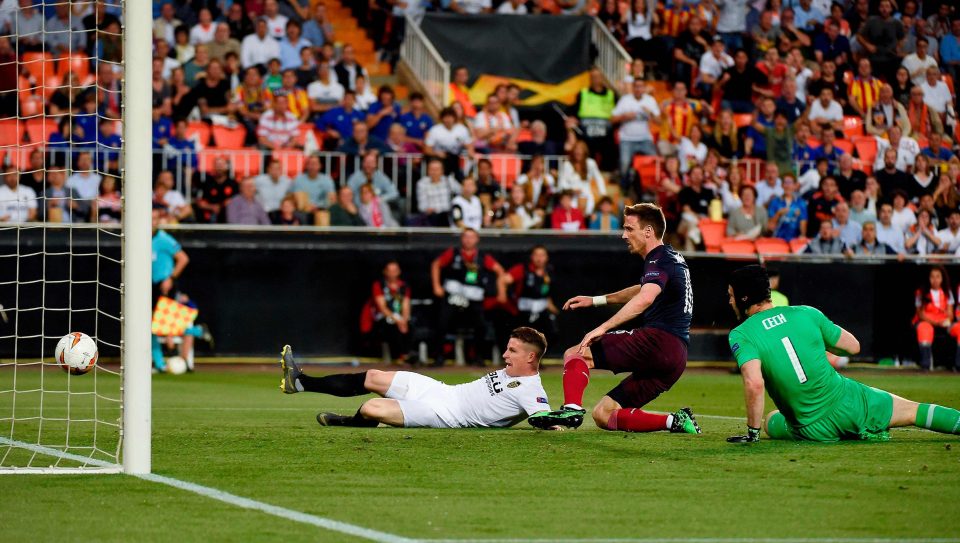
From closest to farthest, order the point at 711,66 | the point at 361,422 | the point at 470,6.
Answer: the point at 361,422 < the point at 711,66 < the point at 470,6

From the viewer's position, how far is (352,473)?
7902 millimetres

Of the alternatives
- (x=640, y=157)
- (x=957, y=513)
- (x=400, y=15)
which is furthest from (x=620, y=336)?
(x=400, y=15)

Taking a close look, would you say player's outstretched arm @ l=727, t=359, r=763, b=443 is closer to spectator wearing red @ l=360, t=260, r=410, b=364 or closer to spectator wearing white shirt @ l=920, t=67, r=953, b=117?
spectator wearing red @ l=360, t=260, r=410, b=364

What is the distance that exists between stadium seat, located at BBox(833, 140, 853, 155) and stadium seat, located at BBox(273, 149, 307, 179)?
29.5 ft

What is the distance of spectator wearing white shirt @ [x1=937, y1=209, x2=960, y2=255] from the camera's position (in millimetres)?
21188

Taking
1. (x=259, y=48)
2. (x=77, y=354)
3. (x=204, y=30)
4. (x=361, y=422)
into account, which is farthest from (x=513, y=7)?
(x=77, y=354)

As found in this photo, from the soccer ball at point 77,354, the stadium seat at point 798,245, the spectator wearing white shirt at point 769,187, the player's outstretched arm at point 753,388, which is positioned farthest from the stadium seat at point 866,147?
the soccer ball at point 77,354

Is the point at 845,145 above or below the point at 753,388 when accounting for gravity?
above

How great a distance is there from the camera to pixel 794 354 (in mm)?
9016

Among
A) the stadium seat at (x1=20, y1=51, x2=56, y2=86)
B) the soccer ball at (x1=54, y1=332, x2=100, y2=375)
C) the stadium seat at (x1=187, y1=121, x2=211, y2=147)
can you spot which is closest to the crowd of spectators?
the stadium seat at (x1=187, y1=121, x2=211, y2=147)

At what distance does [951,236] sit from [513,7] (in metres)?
8.47

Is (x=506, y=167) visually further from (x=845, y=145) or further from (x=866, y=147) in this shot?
(x=866, y=147)

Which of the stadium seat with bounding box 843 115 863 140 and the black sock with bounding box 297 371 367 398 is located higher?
the stadium seat with bounding box 843 115 863 140

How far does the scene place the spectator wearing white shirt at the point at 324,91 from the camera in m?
21.4
